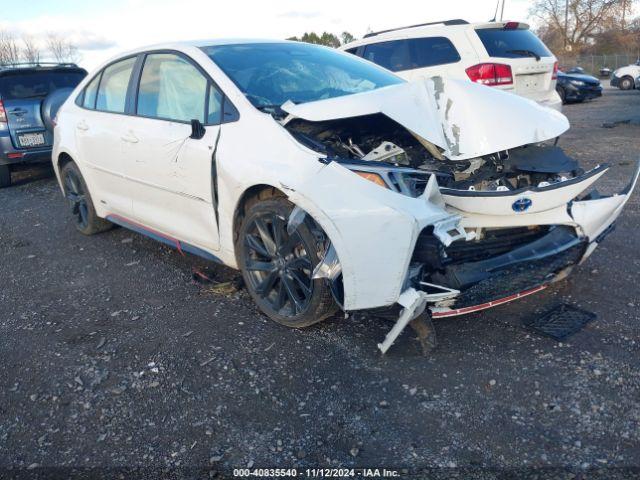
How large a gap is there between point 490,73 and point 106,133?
17.3 feet

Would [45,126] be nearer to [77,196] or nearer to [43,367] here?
[77,196]

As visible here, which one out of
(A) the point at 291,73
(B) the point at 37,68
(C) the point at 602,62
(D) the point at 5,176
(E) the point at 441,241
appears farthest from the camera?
(C) the point at 602,62

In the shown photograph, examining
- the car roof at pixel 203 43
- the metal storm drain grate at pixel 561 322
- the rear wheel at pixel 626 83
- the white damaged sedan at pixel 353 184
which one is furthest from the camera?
the rear wheel at pixel 626 83

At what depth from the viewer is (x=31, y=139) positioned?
8.03m

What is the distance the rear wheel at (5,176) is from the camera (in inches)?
331

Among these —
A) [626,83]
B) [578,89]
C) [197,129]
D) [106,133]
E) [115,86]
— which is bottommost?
[626,83]

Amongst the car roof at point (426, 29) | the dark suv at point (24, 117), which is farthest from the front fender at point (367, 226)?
the dark suv at point (24, 117)

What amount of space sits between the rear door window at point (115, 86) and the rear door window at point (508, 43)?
5.07m

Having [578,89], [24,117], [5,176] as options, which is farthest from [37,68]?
[578,89]

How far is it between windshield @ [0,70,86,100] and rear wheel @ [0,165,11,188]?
1.10 metres

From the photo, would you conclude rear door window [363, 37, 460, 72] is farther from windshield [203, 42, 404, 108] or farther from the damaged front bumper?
the damaged front bumper

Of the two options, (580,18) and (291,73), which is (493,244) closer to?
(291,73)

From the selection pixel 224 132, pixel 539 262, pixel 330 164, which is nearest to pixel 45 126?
pixel 224 132

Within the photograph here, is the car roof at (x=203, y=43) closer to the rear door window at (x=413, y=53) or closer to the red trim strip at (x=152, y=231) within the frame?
the red trim strip at (x=152, y=231)
